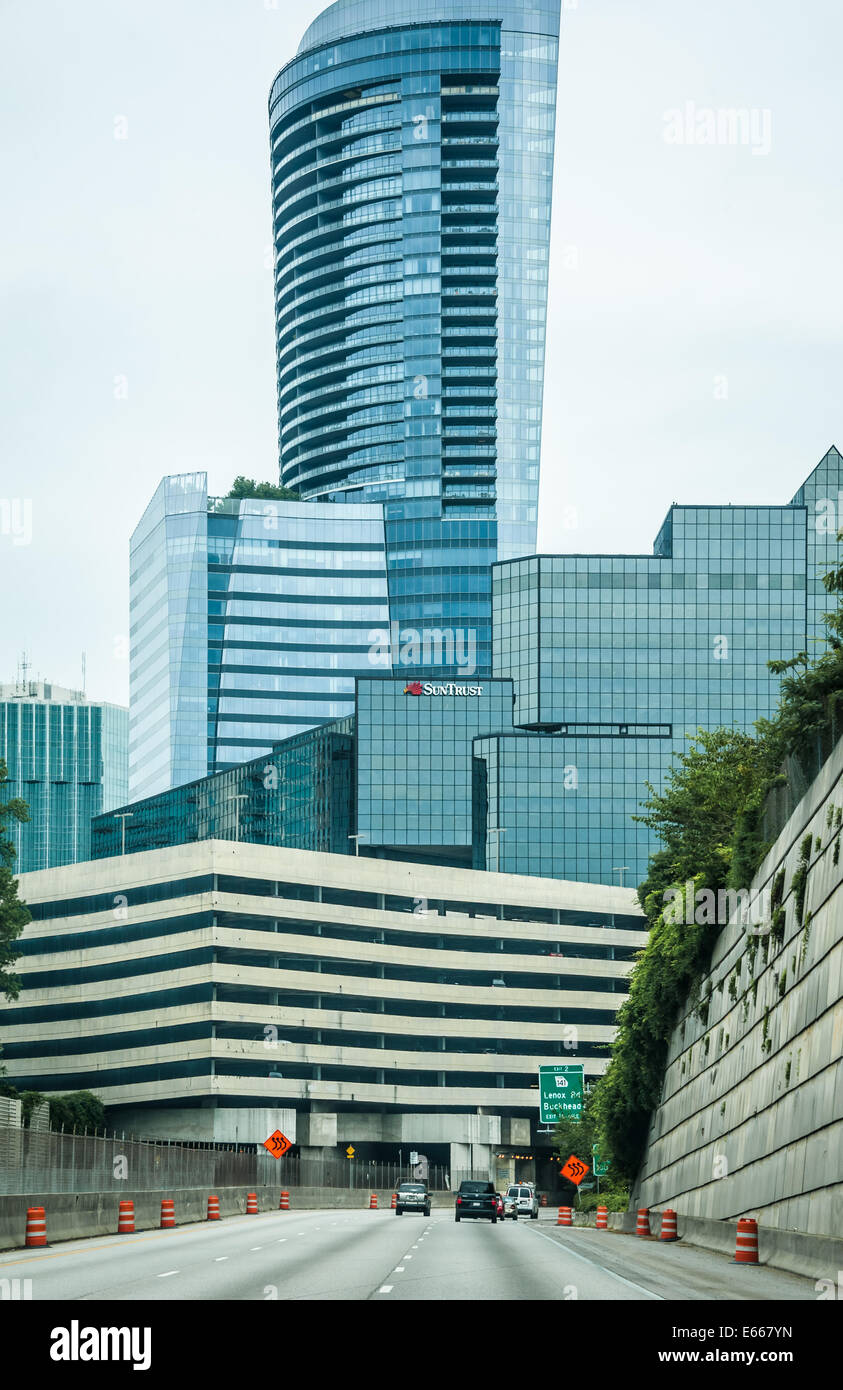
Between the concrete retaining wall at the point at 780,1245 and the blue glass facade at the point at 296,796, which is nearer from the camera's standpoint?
the concrete retaining wall at the point at 780,1245

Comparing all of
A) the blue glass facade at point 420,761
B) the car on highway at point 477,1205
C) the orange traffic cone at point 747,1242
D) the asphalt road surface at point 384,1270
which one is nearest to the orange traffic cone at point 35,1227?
the asphalt road surface at point 384,1270

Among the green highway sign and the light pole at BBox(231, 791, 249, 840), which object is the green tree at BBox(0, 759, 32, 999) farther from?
the light pole at BBox(231, 791, 249, 840)

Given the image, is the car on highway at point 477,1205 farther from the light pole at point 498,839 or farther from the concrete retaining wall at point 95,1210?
the light pole at point 498,839

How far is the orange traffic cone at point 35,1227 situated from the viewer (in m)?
34.8

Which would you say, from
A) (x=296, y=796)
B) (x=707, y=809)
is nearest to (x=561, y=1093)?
(x=707, y=809)

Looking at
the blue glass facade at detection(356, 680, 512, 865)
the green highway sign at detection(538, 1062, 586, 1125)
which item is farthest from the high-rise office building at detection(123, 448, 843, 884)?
the green highway sign at detection(538, 1062, 586, 1125)

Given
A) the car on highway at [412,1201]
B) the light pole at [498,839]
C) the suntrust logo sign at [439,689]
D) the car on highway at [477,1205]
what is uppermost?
the suntrust logo sign at [439,689]

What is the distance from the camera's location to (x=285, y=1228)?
5162 cm

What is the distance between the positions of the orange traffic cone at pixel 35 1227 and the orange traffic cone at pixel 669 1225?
1557 cm

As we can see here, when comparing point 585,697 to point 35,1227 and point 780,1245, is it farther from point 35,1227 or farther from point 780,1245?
point 780,1245

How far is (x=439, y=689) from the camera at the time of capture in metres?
180

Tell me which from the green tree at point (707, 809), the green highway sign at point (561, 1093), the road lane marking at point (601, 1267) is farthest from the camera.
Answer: the green highway sign at point (561, 1093)
